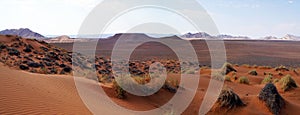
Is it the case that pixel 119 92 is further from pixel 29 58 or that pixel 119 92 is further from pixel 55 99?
pixel 29 58

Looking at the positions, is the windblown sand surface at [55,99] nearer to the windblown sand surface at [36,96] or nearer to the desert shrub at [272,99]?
the windblown sand surface at [36,96]

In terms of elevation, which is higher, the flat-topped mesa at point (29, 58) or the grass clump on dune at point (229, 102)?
the flat-topped mesa at point (29, 58)

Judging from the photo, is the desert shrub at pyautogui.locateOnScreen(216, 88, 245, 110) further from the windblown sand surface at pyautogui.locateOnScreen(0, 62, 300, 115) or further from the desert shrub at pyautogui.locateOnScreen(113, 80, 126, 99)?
the desert shrub at pyautogui.locateOnScreen(113, 80, 126, 99)

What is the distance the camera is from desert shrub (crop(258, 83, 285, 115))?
441 inches

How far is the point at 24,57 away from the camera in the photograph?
76.7ft

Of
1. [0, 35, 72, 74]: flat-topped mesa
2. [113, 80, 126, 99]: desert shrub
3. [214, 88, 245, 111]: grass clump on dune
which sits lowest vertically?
[214, 88, 245, 111]: grass clump on dune

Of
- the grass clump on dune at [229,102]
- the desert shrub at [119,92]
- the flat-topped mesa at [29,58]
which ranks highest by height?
the flat-topped mesa at [29,58]

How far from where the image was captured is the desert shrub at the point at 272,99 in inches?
441

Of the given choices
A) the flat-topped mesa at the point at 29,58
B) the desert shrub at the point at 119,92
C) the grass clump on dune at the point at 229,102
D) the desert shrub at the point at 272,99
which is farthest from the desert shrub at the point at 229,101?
the flat-topped mesa at the point at 29,58

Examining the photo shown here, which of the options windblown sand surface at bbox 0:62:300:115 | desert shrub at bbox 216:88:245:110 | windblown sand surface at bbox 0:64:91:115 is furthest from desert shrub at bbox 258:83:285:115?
windblown sand surface at bbox 0:64:91:115

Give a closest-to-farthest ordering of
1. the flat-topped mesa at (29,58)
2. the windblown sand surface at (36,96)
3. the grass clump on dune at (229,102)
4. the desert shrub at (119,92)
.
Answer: the windblown sand surface at (36,96)
the desert shrub at (119,92)
the grass clump on dune at (229,102)
the flat-topped mesa at (29,58)

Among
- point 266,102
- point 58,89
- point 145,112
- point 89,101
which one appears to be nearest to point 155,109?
point 145,112

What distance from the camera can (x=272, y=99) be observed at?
11367 mm

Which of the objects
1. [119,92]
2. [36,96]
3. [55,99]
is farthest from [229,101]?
[36,96]
